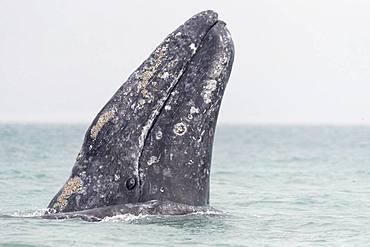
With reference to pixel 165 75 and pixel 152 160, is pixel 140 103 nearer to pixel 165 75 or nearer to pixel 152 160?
pixel 165 75

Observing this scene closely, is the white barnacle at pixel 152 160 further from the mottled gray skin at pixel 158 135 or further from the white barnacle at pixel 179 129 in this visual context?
the white barnacle at pixel 179 129

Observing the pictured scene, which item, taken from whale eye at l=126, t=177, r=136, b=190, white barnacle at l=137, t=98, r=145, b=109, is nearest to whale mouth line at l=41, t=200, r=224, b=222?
whale eye at l=126, t=177, r=136, b=190

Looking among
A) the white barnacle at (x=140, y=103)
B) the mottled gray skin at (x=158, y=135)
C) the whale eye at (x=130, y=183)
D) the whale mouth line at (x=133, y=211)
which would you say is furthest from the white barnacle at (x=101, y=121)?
the whale mouth line at (x=133, y=211)

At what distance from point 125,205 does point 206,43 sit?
1.93 meters

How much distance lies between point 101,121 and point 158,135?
0.60 meters

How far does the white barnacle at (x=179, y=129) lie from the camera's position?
1023 centimetres

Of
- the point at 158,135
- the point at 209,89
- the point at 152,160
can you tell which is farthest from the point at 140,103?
the point at 209,89

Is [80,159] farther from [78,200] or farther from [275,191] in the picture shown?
[275,191]

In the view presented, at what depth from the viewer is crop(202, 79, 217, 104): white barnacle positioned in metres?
10.3

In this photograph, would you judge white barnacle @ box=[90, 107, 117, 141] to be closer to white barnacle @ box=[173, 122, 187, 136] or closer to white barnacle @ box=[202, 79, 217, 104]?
white barnacle @ box=[173, 122, 187, 136]

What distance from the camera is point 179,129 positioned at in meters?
10.2

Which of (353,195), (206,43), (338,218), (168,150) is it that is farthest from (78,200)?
(353,195)

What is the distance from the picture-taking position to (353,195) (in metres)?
17.5

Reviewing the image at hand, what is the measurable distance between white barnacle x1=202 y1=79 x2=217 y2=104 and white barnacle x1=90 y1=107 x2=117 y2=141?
0.94m
